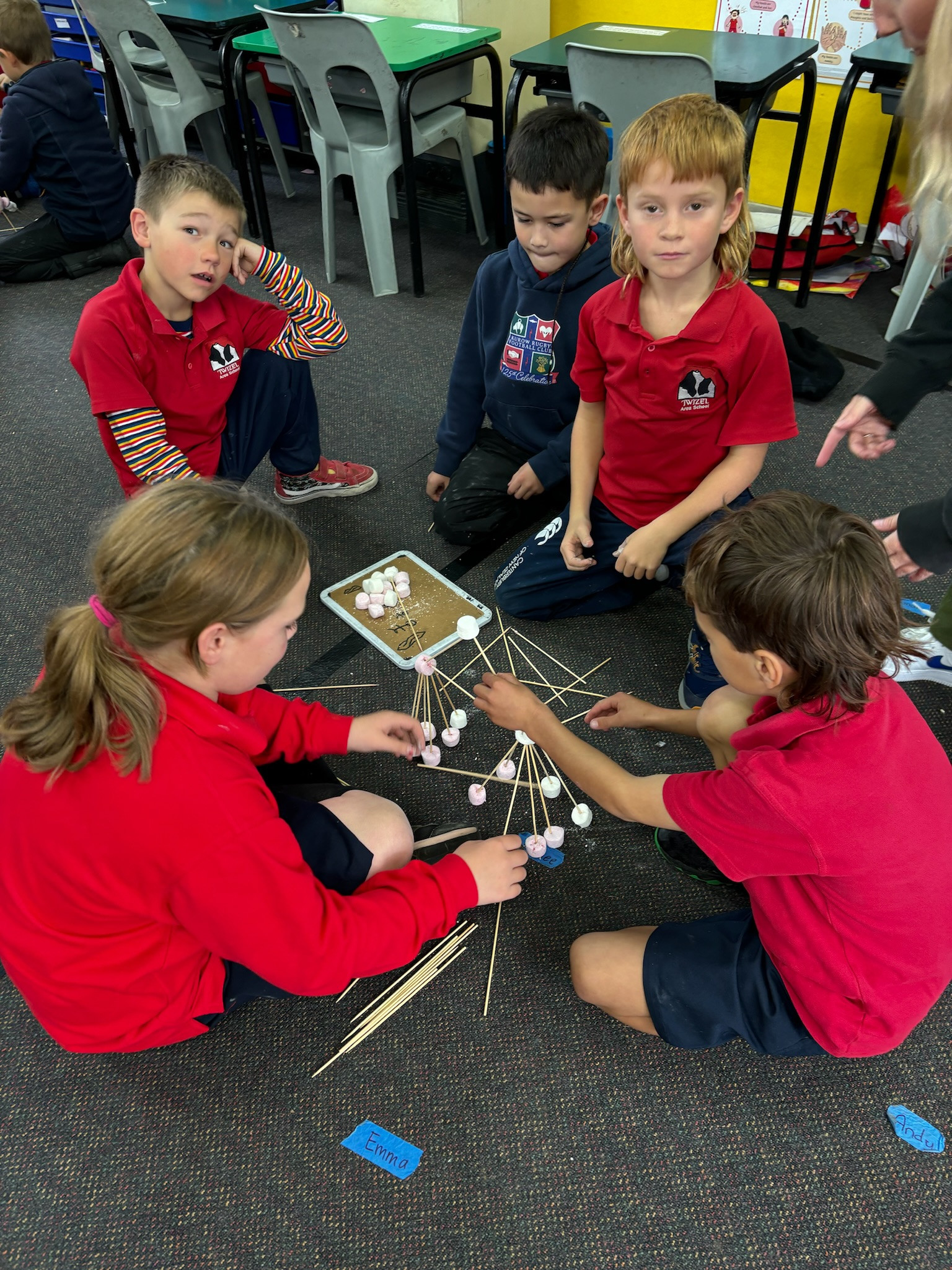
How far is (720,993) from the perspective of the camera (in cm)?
128

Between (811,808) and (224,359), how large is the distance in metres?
1.75

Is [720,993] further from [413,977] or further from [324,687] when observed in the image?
[324,687]

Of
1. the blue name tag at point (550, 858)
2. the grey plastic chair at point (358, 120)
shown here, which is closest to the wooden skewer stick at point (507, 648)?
the blue name tag at point (550, 858)

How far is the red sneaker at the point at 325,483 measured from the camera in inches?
98.9

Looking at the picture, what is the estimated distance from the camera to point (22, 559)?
235cm

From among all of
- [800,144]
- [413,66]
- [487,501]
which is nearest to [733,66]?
[800,144]

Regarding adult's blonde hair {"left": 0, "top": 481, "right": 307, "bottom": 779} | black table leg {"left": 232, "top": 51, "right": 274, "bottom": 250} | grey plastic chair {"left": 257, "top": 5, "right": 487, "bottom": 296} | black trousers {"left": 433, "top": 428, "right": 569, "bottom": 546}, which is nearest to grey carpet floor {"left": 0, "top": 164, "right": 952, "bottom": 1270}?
adult's blonde hair {"left": 0, "top": 481, "right": 307, "bottom": 779}

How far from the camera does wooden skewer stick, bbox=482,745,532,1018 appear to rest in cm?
144

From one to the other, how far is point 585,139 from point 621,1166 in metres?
2.02

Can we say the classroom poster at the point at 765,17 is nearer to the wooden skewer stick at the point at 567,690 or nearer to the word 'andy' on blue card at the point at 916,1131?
the wooden skewer stick at the point at 567,690

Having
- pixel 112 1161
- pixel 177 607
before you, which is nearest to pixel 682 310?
pixel 177 607

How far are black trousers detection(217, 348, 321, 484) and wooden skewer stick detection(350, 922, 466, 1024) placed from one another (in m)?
1.37

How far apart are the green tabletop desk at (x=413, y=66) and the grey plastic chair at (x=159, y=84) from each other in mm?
279

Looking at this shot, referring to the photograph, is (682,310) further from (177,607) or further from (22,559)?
(22,559)
